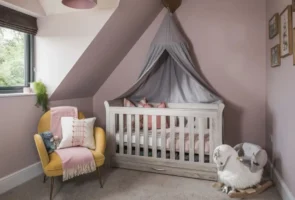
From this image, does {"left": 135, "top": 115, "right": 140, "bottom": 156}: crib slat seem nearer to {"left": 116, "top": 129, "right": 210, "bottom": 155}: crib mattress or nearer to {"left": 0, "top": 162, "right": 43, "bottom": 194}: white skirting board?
{"left": 116, "top": 129, "right": 210, "bottom": 155}: crib mattress

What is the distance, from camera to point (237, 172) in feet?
7.84

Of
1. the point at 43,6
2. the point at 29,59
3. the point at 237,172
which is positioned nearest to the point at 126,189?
the point at 237,172

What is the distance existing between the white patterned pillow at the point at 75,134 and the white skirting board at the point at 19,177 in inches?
22.5

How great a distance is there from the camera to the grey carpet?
7.82 ft

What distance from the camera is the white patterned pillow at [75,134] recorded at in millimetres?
2664

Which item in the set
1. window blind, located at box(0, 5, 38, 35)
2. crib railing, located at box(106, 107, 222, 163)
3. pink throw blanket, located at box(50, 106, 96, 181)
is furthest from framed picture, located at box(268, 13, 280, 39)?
window blind, located at box(0, 5, 38, 35)

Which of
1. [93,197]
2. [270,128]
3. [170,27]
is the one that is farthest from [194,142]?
[170,27]

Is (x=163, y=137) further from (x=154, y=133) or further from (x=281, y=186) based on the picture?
(x=281, y=186)

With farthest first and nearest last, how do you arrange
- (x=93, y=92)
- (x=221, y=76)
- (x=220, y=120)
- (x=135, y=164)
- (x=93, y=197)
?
(x=93, y=92)
(x=221, y=76)
(x=135, y=164)
(x=220, y=120)
(x=93, y=197)

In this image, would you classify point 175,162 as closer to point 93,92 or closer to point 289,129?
point 289,129

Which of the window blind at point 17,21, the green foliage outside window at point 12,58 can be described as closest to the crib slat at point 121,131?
the green foliage outside window at point 12,58

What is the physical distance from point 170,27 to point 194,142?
60.6 inches

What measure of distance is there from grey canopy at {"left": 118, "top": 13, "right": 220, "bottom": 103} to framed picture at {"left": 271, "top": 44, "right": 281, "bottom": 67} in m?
0.77

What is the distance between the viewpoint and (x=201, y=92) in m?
3.27
